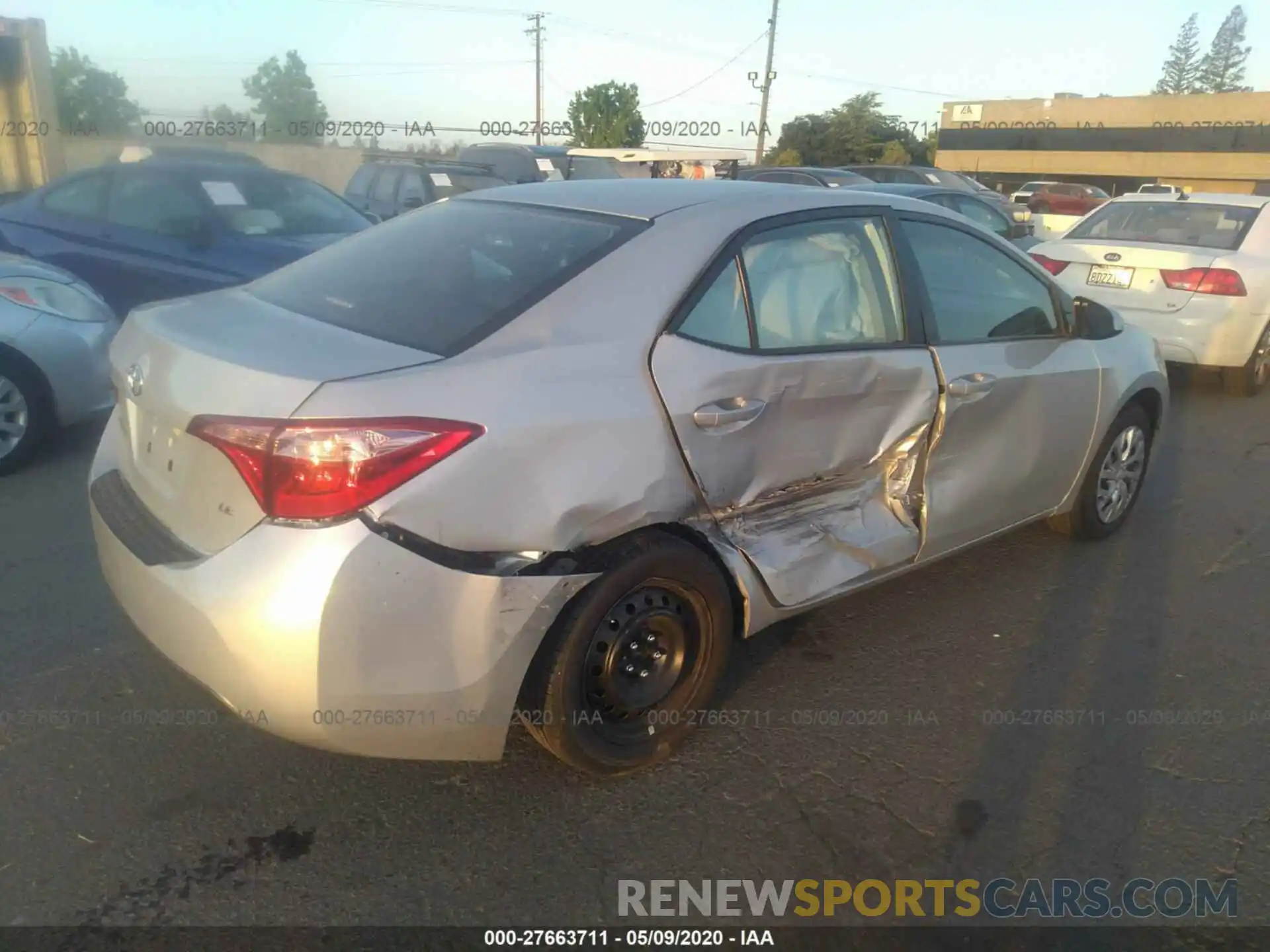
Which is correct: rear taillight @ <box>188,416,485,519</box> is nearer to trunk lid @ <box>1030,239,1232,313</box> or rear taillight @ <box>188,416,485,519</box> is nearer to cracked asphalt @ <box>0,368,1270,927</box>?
cracked asphalt @ <box>0,368,1270,927</box>

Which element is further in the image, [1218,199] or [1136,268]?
[1218,199]

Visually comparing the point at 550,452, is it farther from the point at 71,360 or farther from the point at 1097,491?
the point at 71,360

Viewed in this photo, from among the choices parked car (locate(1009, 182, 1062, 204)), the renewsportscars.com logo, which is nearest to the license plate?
the renewsportscars.com logo

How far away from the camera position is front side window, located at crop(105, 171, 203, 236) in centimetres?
694

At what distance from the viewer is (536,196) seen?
338 centimetres

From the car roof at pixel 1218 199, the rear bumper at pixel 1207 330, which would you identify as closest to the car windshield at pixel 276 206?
the rear bumper at pixel 1207 330

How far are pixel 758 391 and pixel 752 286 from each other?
1.12 feet

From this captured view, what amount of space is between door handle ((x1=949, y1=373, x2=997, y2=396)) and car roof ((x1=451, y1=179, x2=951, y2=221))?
648mm

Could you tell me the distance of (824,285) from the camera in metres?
3.23

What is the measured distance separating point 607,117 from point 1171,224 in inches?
1638

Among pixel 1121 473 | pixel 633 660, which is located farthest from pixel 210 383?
pixel 1121 473

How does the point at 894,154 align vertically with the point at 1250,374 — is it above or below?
above

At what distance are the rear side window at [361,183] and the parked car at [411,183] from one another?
0.04ft

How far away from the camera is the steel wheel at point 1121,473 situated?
4.50m
